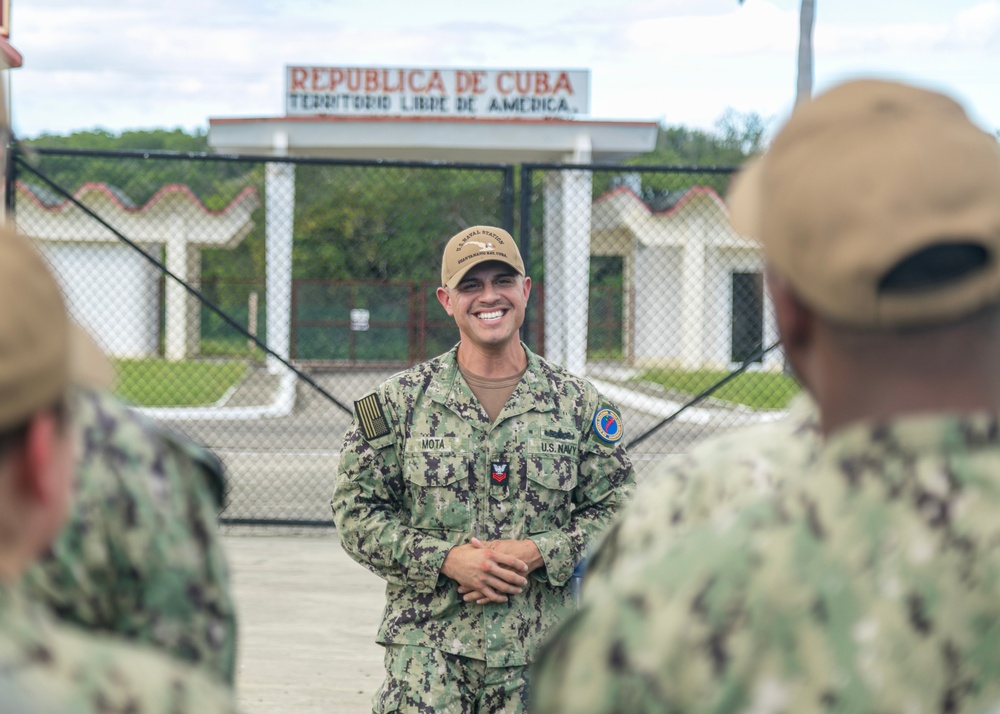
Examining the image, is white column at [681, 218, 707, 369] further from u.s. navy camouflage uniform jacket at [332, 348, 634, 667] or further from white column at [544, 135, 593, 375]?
u.s. navy camouflage uniform jacket at [332, 348, 634, 667]

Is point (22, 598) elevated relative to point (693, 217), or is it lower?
lower

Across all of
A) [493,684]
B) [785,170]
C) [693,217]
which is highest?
[693,217]

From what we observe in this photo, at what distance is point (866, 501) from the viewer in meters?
1.12

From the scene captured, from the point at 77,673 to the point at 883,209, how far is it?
841 mm

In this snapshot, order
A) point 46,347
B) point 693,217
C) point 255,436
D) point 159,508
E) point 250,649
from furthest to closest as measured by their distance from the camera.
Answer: point 693,217
point 255,436
point 250,649
point 159,508
point 46,347

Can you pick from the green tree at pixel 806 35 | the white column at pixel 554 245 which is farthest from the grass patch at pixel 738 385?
the green tree at pixel 806 35

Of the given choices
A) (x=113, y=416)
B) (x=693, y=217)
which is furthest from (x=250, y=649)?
(x=693, y=217)

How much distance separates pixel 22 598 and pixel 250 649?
4.77 meters

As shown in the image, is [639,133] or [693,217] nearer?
[639,133]

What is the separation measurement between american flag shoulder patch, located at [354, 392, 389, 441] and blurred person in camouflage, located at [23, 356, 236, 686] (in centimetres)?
194

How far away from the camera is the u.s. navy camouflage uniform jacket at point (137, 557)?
134cm

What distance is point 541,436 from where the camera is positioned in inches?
134

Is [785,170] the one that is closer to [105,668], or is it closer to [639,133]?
[105,668]

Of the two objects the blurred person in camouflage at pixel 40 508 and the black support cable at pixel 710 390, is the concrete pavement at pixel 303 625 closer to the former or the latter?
the black support cable at pixel 710 390
